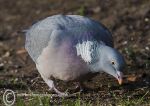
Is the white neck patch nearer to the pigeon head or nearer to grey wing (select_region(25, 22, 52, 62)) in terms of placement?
the pigeon head

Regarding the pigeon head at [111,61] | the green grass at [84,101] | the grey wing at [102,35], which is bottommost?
the green grass at [84,101]

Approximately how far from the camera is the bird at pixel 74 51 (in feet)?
16.9

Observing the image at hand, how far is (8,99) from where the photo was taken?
544 cm

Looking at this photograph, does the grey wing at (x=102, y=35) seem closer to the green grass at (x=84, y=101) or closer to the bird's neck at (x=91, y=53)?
the bird's neck at (x=91, y=53)

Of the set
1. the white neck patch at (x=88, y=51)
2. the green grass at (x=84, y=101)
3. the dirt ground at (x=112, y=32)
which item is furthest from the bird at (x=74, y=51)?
the dirt ground at (x=112, y=32)

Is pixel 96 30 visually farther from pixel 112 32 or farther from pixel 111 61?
pixel 112 32

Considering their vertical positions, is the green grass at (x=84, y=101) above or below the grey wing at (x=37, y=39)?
below

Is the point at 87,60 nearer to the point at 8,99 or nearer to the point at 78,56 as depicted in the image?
the point at 78,56

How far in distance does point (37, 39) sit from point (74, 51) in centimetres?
74

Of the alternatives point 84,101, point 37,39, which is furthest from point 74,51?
point 37,39

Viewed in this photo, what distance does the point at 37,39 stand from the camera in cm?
589

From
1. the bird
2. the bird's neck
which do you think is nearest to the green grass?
the bird

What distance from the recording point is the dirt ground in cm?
612

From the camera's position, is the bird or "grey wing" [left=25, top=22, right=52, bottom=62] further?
"grey wing" [left=25, top=22, right=52, bottom=62]
